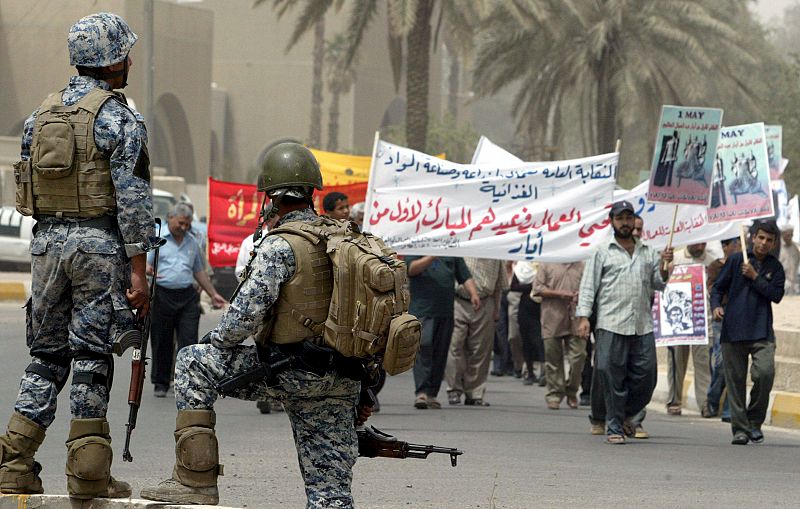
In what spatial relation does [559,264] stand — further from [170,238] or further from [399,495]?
[399,495]

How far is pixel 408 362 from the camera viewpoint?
539 cm

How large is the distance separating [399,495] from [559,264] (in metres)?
6.68

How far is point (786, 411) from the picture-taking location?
42.2ft

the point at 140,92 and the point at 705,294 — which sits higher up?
the point at 140,92

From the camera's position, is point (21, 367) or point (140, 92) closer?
point (21, 367)

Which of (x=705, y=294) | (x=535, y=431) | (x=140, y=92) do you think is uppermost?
(x=140, y=92)

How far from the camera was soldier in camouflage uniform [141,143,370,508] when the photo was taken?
17.9 feet

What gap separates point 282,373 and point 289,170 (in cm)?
77

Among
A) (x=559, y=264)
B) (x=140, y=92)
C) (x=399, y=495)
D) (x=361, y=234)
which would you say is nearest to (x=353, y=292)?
(x=361, y=234)

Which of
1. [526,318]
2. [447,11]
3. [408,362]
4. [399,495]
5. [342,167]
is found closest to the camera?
[408,362]

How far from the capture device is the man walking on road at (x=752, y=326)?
432 inches

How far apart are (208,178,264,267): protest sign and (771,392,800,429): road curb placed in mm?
A: 7189

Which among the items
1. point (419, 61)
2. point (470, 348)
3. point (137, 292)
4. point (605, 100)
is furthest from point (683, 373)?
point (605, 100)

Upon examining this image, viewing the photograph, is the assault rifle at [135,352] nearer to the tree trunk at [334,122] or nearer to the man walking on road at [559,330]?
the man walking on road at [559,330]
